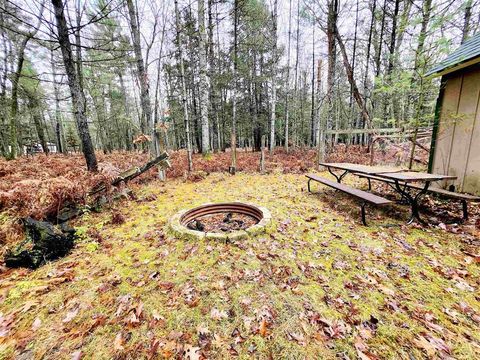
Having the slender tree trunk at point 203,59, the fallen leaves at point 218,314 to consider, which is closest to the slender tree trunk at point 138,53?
the slender tree trunk at point 203,59

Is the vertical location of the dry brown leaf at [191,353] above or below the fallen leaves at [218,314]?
below

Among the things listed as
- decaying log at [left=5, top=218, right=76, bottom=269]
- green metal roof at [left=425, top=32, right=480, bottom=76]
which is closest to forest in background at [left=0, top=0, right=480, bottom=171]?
green metal roof at [left=425, top=32, right=480, bottom=76]

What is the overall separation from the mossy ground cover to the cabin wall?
2.19 metres

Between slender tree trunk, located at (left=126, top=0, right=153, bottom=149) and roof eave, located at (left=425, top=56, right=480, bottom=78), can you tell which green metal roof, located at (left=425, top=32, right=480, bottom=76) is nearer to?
roof eave, located at (left=425, top=56, right=480, bottom=78)

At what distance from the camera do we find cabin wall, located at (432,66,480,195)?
14.8 feet

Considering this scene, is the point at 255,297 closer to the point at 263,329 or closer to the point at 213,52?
the point at 263,329

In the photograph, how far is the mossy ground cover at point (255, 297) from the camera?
1.83 metres

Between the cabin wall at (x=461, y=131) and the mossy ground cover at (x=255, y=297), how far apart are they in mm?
2188

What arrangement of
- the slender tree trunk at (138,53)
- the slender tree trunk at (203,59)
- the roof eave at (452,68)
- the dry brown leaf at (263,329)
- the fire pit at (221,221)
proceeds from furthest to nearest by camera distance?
the slender tree trunk at (203,59) < the slender tree trunk at (138,53) < the roof eave at (452,68) < the fire pit at (221,221) < the dry brown leaf at (263,329)

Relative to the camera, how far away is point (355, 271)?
9.06 feet

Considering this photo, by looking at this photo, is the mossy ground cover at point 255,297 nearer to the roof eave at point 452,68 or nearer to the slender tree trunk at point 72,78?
the slender tree trunk at point 72,78

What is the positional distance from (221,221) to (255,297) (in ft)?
7.50

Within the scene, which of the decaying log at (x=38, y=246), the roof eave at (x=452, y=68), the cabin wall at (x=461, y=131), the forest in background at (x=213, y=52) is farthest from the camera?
the forest in background at (x=213, y=52)

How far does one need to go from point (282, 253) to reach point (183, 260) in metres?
1.46
